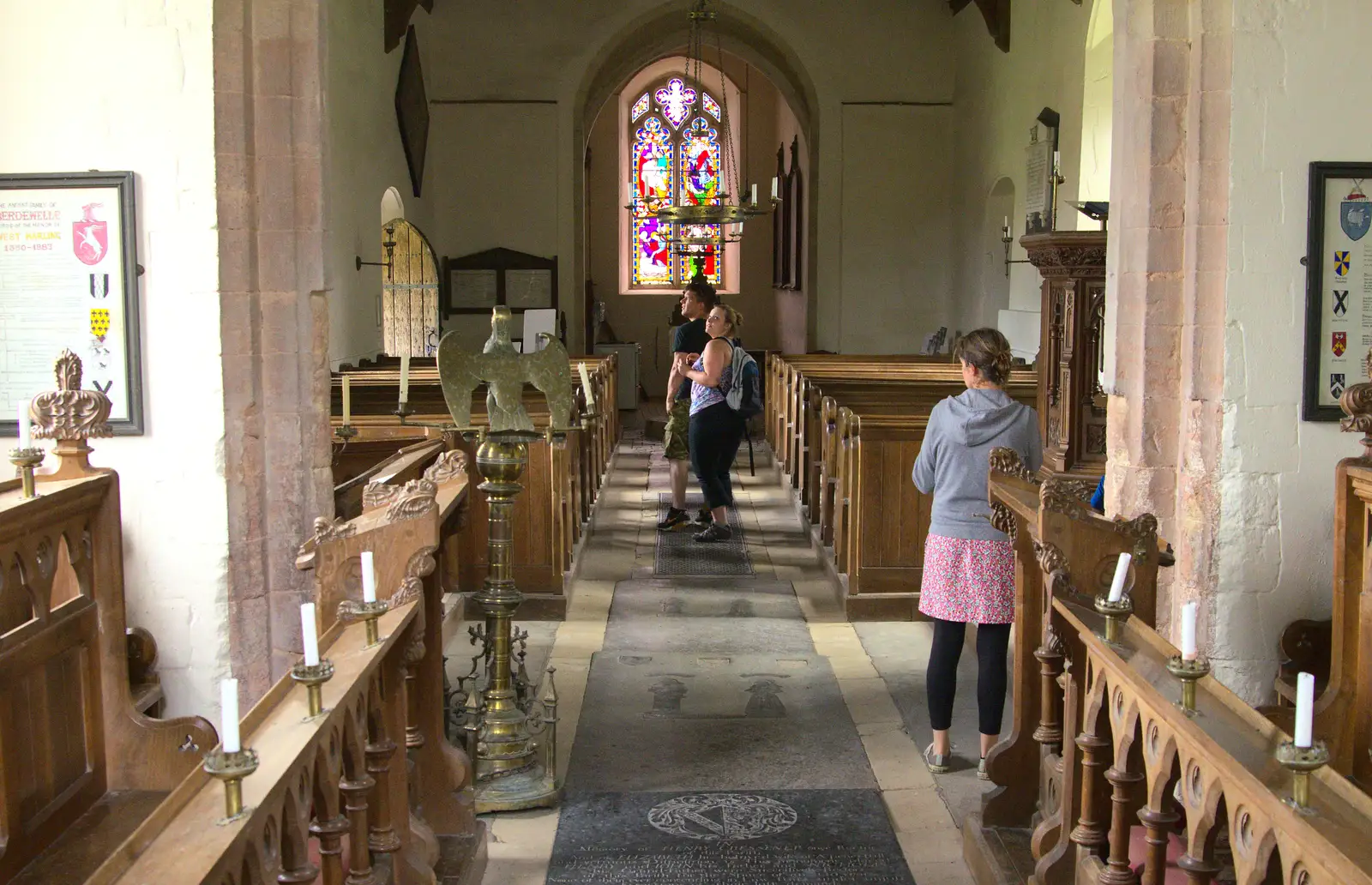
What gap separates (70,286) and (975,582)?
8.76 feet

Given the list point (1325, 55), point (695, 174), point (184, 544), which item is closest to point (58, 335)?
point (184, 544)

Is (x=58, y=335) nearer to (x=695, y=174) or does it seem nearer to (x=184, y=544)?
(x=184, y=544)

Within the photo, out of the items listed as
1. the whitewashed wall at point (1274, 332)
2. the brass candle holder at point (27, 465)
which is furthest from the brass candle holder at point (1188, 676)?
the brass candle holder at point (27, 465)

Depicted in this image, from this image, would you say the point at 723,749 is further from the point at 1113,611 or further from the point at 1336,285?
the point at 1336,285

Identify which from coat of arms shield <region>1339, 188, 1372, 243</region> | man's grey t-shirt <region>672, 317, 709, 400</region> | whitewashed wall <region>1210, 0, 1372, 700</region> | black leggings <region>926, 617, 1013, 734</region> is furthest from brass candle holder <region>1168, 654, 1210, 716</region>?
man's grey t-shirt <region>672, 317, 709, 400</region>

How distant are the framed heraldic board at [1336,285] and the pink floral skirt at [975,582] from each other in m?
0.96

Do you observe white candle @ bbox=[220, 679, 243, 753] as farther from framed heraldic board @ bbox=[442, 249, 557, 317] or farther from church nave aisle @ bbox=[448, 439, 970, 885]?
framed heraldic board @ bbox=[442, 249, 557, 317]

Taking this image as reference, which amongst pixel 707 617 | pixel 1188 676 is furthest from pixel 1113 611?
pixel 707 617

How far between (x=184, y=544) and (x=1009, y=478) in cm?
232

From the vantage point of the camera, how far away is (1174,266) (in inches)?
156

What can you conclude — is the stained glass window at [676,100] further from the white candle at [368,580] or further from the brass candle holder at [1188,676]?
the brass candle holder at [1188,676]

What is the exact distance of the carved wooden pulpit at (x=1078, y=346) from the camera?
6535mm

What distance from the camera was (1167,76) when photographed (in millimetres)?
3932

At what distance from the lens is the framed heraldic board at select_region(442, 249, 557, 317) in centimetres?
1400
